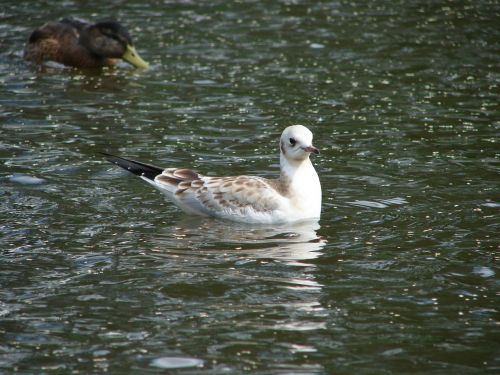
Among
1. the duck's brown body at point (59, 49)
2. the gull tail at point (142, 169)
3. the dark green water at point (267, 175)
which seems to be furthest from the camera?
the duck's brown body at point (59, 49)

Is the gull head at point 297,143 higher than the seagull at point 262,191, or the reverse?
the gull head at point 297,143

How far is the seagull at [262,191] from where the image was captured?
10.2 meters

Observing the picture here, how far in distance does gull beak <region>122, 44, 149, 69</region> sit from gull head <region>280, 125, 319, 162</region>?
6870mm

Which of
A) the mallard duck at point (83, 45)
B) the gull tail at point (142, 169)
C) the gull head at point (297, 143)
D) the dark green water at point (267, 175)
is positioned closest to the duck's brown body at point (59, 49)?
the mallard duck at point (83, 45)

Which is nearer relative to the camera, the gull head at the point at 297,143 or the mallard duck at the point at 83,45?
the gull head at the point at 297,143

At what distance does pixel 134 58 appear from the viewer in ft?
55.2

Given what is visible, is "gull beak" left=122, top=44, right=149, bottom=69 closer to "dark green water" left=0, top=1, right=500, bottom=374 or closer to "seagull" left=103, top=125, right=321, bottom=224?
"dark green water" left=0, top=1, right=500, bottom=374

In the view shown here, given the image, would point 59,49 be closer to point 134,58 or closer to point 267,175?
point 134,58

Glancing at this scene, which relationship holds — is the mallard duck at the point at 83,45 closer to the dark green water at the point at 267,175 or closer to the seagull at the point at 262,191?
the dark green water at the point at 267,175

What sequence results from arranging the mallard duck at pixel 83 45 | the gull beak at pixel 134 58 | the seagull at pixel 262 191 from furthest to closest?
the mallard duck at pixel 83 45
the gull beak at pixel 134 58
the seagull at pixel 262 191

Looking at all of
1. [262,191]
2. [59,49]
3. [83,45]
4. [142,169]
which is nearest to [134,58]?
[83,45]

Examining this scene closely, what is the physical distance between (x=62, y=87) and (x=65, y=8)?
4783 mm

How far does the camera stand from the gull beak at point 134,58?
16.8 m

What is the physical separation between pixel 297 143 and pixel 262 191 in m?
0.56
